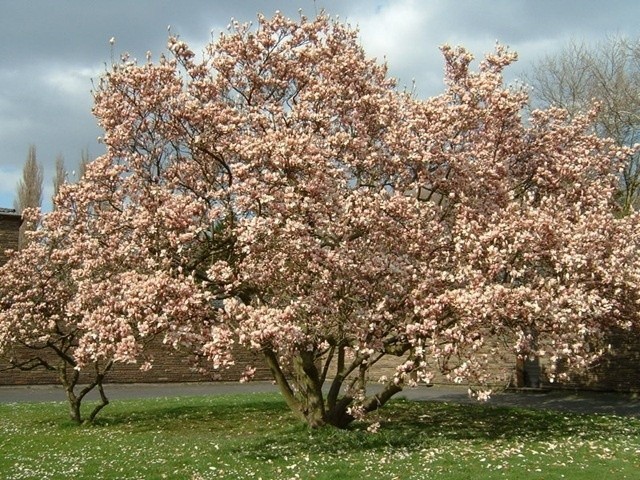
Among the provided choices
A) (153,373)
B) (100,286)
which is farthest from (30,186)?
(100,286)

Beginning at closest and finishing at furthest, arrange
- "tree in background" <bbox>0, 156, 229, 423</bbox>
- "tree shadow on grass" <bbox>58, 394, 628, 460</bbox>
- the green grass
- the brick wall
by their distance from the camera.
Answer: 1. the green grass
2. "tree in background" <bbox>0, 156, 229, 423</bbox>
3. "tree shadow on grass" <bbox>58, 394, 628, 460</bbox>
4. the brick wall

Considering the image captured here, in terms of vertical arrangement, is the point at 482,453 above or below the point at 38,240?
below

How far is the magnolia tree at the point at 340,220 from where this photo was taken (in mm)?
11688

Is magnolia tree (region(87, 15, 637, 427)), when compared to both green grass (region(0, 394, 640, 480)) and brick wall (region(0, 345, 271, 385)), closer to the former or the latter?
green grass (region(0, 394, 640, 480))

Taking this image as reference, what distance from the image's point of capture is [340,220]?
12.1m

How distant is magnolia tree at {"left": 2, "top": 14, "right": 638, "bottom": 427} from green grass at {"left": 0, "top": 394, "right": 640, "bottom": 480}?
1186 millimetres

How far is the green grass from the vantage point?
1068cm

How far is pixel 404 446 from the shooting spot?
12828 millimetres

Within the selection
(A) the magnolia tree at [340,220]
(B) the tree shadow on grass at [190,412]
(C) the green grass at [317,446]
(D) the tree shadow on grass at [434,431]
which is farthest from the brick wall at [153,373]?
(A) the magnolia tree at [340,220]

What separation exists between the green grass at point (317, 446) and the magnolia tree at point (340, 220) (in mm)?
1186

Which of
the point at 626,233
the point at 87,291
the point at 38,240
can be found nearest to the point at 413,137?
the point at 626,233

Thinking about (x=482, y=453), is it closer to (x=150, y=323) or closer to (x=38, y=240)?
(x=150, y=323)

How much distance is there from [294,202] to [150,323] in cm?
294

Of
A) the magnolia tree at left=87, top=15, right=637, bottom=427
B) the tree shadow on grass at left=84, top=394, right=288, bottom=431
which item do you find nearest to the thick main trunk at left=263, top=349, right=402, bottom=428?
the magnolia tree at left=87, top=15, right=637, bottom=427
